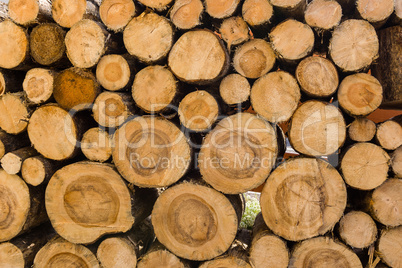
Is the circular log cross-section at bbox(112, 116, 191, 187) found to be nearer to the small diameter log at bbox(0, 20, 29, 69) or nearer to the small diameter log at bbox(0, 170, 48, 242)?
the small diameter log at bbox(0, 170, 48, 242)

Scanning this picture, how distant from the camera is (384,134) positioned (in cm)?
181

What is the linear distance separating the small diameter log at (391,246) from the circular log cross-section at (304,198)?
327mm

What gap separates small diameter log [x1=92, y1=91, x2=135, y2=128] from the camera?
6.63ft

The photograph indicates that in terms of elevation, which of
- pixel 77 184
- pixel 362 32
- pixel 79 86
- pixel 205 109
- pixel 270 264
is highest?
pixel 362 32

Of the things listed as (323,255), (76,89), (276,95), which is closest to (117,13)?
(76,89)

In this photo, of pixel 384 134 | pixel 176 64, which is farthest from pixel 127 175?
pixel 384 134

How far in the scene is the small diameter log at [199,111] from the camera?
6.16 feet

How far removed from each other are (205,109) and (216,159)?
1.08ft

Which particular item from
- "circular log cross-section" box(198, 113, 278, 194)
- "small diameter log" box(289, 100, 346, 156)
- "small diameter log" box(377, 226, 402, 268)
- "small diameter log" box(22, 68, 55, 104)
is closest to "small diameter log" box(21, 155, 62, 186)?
"small diameter log" box(22, 68, 55, 104)

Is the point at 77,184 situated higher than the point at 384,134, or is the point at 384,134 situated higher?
the point at 384,134

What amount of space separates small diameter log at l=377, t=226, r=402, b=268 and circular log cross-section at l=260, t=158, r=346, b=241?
33cm

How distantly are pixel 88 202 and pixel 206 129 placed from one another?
100 centimetres

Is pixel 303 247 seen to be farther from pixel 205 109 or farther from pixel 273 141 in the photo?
pixel 205 109

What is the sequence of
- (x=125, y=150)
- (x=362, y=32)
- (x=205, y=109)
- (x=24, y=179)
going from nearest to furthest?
(x=362, y=32), (x=205, y=109), (x=125, y=150), (x=24, y=179)
